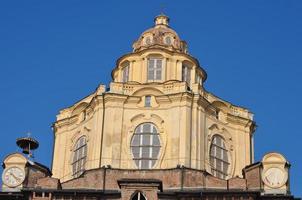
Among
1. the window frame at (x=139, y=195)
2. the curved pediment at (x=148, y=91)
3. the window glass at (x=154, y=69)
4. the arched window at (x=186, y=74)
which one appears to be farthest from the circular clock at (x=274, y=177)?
the window glass at (x=154, y=69)

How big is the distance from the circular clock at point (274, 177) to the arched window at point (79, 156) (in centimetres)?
1709

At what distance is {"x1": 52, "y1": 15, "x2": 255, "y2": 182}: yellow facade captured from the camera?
2901 inches

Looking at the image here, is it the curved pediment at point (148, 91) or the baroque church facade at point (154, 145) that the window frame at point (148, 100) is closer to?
the baroque church facade at point (154, 145)

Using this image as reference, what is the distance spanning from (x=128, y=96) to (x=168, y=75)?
5.72 meters

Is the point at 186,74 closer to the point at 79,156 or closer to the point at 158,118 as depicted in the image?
the point at 158,118

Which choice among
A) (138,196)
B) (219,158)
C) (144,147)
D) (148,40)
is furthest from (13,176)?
(148,40)

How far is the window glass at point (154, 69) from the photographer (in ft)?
262

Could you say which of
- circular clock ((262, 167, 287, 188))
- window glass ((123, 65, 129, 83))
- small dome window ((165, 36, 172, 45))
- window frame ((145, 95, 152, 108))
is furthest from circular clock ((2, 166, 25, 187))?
small dome window ((165, 36, 172, 45))

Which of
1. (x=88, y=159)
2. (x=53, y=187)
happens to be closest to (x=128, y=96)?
(x=88, y=159)

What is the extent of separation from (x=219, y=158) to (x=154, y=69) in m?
10.8

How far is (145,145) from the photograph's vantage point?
245ft

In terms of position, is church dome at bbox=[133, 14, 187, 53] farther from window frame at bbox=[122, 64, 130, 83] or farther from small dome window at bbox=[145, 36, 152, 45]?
window frame at bbox=[122, 64, 130, 83]

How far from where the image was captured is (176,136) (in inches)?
2908

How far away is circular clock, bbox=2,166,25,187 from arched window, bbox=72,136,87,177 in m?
6.99
